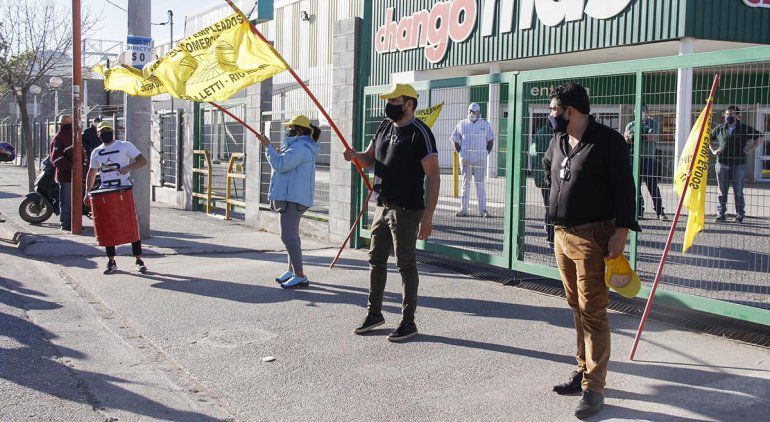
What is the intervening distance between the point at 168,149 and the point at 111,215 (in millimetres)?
9238

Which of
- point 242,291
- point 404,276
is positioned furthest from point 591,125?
point 242,291

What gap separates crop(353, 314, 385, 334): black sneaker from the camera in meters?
6.48

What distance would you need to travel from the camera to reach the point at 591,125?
4.75m

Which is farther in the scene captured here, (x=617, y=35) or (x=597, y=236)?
(x=617, y=35)

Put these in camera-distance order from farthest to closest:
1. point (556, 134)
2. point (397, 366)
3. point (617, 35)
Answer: point (617, 35) → point (397, 366) → point (556, 134)

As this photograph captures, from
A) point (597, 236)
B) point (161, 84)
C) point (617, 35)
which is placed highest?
point (617, 35)

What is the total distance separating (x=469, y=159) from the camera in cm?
961

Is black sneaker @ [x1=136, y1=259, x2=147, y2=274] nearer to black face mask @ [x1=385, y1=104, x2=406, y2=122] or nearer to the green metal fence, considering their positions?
the green metal fence

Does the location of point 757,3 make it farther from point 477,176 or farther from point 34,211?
point 34,211

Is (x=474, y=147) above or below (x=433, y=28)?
below

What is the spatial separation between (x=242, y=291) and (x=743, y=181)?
488cm

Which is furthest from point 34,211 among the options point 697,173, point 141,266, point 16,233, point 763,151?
point 763,151

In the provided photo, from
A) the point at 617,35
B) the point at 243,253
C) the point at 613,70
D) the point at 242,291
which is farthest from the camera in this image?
the point at 617,35

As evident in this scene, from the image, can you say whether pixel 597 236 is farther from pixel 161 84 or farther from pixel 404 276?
pixel 161 84
